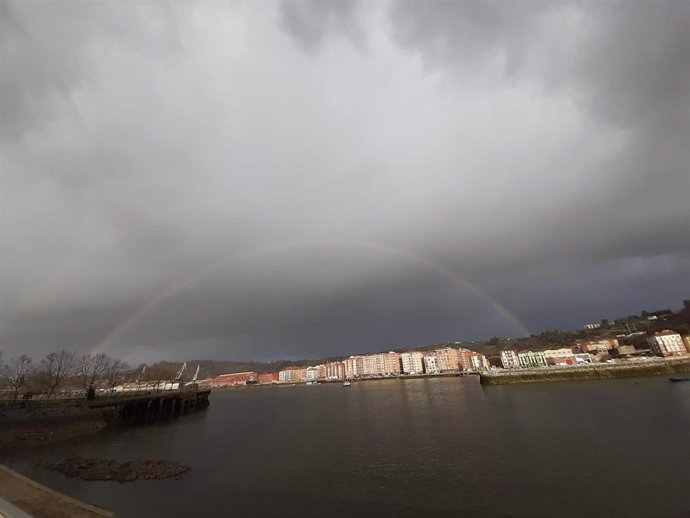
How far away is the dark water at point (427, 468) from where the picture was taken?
66.7 feet

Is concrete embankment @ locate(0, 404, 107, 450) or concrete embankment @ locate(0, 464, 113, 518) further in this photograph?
concrete embankment @ locate(0, 404, 107, 450)

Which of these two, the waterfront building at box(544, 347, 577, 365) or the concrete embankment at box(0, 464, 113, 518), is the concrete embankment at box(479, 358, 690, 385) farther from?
the concrete embankment at box(0, 464, 113, 518)

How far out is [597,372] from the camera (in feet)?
358

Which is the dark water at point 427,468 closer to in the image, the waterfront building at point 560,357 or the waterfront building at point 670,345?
the waterfront building at point 560,357

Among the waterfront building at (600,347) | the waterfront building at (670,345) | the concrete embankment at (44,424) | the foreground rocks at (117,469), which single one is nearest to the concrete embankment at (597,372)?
the waterfront building at (670,345)

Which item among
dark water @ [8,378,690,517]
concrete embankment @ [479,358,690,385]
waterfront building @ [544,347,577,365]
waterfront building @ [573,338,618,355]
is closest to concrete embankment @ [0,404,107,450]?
dark water @ [8,378,690,517]

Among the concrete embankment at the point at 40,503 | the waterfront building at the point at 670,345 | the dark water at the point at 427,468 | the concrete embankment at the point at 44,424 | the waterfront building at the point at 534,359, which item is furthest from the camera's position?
the waterfront building at the point at 534,359

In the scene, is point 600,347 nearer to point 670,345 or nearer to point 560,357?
point 560,357

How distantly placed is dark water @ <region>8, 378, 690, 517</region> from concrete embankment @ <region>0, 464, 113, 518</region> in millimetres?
4312

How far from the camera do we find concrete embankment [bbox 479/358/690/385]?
10681 centimetres

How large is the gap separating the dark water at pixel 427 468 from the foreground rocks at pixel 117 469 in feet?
3.63

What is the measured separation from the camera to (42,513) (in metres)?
15.4

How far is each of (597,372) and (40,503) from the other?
130 m

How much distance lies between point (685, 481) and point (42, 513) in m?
32.7
